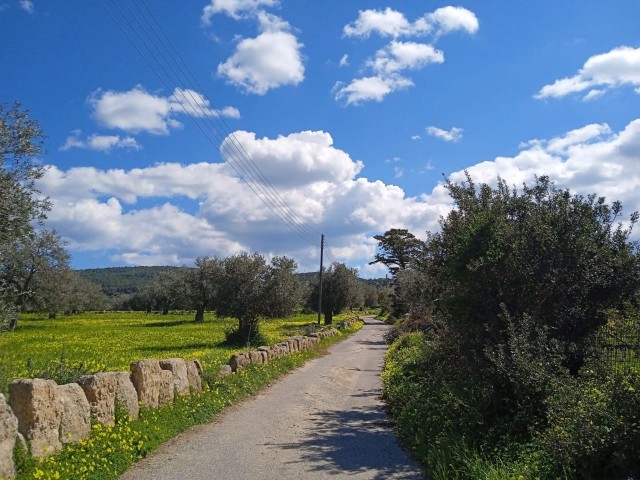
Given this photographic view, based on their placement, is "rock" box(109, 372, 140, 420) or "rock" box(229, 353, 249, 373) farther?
"rock" box(229, 353, 249, 373)

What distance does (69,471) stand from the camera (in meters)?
6.04

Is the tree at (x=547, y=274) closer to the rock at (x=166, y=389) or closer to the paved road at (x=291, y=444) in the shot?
the paved road at (x=291, y=444)

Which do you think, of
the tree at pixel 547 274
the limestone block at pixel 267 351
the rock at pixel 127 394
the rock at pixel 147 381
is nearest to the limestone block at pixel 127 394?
the rock at pixel 127 394

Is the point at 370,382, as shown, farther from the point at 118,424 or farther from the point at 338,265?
the point at 338,265

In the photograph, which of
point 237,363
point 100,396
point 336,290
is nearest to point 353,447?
point 100,396

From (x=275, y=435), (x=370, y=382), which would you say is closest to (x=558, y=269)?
(x=275, y=435)

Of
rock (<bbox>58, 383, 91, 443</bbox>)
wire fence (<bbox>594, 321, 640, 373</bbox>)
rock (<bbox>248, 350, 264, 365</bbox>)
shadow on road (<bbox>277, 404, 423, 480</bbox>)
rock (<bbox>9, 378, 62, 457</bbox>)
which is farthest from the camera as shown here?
rock (<bbox>248, 350, 264, 365</bbox>)

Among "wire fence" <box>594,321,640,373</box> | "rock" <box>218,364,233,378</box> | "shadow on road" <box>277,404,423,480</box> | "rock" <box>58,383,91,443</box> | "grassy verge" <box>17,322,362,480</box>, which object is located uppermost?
"wire fence" <box>594,321,640,373</box>

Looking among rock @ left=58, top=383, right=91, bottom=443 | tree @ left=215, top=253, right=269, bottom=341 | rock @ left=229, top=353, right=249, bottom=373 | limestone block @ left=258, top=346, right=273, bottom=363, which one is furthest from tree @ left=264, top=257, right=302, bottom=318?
rock @ left=58, top=383, right=91, bottom=443

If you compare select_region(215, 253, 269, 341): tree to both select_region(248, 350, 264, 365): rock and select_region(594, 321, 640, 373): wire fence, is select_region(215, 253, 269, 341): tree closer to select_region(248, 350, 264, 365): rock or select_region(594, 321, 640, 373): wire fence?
select_region(248, 350, 264, 365): rock

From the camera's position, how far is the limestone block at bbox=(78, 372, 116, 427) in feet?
25.1

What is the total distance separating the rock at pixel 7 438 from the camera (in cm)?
554

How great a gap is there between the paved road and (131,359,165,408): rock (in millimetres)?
890

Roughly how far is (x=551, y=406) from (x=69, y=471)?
5.43 metres
